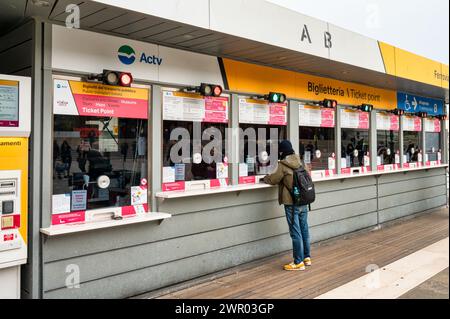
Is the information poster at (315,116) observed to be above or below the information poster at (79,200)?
above

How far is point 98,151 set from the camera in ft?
12.1

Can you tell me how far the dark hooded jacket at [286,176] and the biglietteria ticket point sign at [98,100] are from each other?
1.68m

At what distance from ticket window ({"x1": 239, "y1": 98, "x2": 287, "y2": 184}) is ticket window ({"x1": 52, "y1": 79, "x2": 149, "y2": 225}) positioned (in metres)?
1.37

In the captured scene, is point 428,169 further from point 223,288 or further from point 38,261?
point 38,261

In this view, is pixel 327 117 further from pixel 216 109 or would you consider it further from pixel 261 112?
pixel 216 109

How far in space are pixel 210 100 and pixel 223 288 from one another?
2018mm

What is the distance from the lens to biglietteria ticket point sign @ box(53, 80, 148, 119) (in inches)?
134

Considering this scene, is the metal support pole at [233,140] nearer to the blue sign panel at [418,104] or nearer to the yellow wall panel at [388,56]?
the yellow wall panel at [388,56]

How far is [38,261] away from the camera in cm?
326

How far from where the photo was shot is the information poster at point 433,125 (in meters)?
9.03

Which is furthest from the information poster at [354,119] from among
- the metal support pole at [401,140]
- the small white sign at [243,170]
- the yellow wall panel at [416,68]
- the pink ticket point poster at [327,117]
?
the small white sign at [243,170]

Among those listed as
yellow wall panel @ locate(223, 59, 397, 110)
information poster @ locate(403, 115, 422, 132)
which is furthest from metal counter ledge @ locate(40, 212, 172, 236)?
information poster @ locate(403, 115, 422, 132)

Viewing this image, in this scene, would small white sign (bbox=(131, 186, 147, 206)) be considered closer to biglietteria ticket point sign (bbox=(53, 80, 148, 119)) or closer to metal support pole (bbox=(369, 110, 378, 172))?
biglietteria ticket point sign (bbox=(53, 80, 148, 119))

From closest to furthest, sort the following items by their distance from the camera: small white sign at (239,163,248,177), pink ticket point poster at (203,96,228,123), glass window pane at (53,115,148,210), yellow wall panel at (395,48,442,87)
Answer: glass window pane at (53,115,148,210)
pink ticket point poster at (203,96,228,123)
small white sign at (239,163,248,177)
yellow wall panel at (395,48,442,87)
